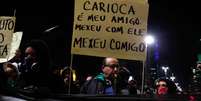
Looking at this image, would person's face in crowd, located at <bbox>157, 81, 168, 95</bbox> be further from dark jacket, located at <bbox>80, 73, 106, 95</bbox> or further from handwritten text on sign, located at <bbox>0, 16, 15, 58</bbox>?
handwritten text on sign, located at <bbox>0, 16, 15, 58</bbox>

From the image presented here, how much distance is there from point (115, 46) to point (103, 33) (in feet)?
0.71

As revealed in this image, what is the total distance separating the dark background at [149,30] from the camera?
17188 millimetres

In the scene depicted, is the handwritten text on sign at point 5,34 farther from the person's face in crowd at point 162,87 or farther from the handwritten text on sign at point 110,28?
the person's face in crowd at point 162,87

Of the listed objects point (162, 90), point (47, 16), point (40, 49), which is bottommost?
point (162, 90)

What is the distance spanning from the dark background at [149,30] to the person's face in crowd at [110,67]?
5.85 meters

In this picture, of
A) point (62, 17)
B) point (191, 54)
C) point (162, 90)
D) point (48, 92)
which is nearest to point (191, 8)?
point (191, 54)

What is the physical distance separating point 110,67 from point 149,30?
18.7m

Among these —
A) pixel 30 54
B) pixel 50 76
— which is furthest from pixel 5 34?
pixel 50 76

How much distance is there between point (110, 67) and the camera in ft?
22.7

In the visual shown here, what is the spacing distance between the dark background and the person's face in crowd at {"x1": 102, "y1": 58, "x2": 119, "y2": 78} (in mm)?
5846

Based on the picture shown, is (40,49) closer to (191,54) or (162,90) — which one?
(162,90)

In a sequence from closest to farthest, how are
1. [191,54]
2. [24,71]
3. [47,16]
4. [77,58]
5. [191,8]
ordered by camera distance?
[24,71] < [77,58] < [47,16] < [191,8] < [191,54]

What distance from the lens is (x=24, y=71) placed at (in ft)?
25.2

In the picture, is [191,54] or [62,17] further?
[191,54]
